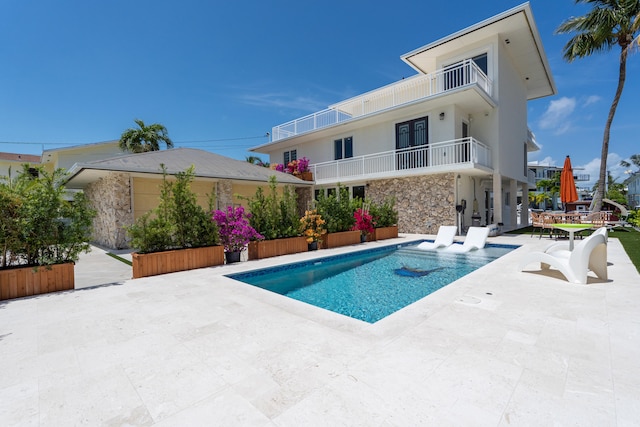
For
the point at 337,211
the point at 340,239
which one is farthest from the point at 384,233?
the point at 337,211

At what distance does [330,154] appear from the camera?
1948 cm

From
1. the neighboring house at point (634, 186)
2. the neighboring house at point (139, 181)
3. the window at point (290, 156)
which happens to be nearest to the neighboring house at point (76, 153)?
the neighboring house at point (139, 181)

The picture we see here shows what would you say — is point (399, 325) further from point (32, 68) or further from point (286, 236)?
point (32, 68)

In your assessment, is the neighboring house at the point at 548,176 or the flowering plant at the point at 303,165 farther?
the neighboring house at the point at 548,176

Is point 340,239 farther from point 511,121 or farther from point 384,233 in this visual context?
point 511,121

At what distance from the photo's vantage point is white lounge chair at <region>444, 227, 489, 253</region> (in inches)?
404

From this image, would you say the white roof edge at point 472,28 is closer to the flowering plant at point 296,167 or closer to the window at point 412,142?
the window at point 412,142

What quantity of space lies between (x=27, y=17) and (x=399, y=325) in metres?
17.6

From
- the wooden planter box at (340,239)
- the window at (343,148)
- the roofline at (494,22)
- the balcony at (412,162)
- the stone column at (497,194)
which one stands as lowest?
the wooden planter box at (340,239)

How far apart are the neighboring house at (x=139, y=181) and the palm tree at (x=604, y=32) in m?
16.9

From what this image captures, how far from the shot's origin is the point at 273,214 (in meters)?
9.58

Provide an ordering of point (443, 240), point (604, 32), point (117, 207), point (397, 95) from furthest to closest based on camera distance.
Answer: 1. point (397, 95)
2. point (604, 32)
3. point (117, 207)
4. point (443, 240)

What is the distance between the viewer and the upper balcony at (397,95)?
43.5ft

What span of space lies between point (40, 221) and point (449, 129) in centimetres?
1490
